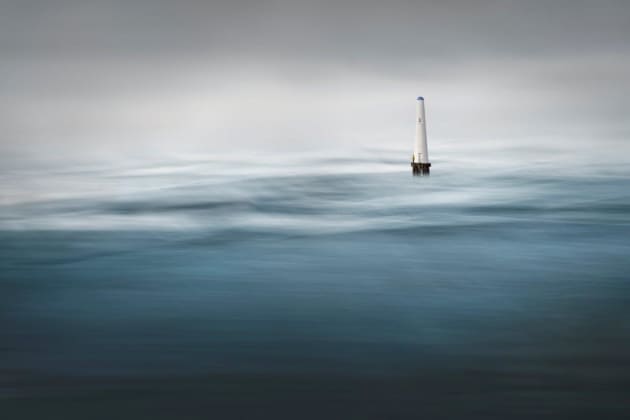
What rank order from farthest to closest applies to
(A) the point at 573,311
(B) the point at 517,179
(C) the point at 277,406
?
(B) the point at 517,179 → (A) the point at 573,311 → (C) the point at 277,406

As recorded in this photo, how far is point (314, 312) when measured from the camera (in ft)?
22.0

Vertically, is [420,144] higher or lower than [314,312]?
higher

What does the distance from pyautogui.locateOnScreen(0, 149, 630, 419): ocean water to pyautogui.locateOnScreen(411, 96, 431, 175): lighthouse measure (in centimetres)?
185

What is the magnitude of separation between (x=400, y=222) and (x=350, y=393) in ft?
29.2

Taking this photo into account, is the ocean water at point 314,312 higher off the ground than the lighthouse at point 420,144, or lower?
lower

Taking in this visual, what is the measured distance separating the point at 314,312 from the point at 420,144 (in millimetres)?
10405

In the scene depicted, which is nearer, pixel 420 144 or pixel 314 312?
pixel 314 312

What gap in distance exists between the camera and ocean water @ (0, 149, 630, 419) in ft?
14.6

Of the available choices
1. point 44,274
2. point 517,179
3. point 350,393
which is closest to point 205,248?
point 44,274

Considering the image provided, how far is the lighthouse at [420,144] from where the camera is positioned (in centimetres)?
1588

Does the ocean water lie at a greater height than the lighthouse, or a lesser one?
lesser

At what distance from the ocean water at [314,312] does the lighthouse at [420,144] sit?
6.08ft

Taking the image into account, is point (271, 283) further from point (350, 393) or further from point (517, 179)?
→ point (517, 179)

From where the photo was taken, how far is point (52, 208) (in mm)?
14812
